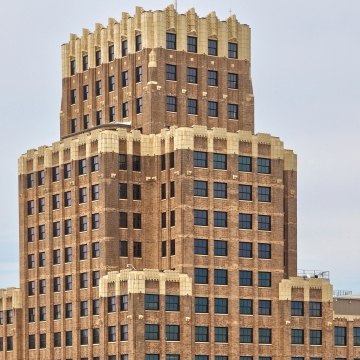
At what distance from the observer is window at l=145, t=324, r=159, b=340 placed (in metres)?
177

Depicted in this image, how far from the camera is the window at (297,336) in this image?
186562 mm

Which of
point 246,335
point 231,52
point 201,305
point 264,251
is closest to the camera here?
point 201,305

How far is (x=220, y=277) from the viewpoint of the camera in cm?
18350

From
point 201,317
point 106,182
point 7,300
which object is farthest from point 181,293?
point 7,300

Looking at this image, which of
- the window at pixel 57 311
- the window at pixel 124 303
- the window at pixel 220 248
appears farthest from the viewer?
the window at pixel 57 311

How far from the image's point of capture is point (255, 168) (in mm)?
186875

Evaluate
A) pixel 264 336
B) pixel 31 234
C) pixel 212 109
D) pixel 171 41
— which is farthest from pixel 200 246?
pixel 171 41

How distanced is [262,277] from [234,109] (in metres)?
22.8

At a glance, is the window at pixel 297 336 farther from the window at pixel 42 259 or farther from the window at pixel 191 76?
the window at pixel 191 76

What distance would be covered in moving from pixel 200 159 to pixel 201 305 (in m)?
17.5

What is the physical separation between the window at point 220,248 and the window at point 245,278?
3427mm

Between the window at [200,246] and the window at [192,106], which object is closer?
the window at [200,246]

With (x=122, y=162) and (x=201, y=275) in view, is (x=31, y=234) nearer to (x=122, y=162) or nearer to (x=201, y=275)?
(x=122, y=162)

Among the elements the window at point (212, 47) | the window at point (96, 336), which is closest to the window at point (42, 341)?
the window at point (96, 336)
